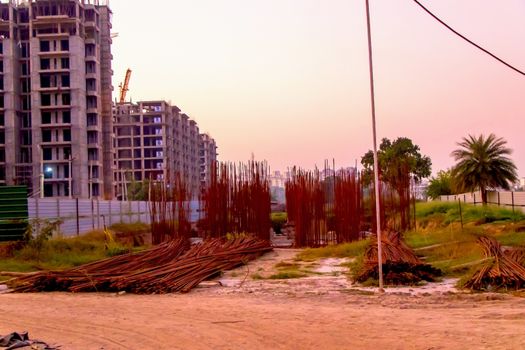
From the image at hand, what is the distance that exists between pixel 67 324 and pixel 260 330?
218 cm

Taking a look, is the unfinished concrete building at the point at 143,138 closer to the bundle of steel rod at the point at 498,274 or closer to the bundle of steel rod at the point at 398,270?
the bundle of steel rod at the point at 398,270

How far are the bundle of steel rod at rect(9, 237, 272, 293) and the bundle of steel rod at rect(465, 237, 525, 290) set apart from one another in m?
4.15

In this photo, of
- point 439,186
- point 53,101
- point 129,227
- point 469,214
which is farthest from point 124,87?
point 469,214

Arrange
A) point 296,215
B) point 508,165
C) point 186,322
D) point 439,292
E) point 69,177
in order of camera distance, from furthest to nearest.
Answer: point 69,177 < point 508,165 < point 296,215 < point 439,292 < point 186,322

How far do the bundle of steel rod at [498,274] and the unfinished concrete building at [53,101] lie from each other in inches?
1919

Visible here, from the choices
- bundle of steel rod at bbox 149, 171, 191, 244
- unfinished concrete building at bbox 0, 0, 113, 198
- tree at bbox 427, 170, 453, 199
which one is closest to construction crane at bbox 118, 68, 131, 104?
unfinished concrete building at bbox 0, 0, 113, 198

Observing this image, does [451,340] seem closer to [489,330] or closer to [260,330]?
[489,330]

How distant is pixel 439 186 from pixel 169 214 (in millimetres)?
32771

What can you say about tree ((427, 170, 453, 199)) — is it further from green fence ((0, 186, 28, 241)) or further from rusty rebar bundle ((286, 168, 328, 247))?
green fence ((0, 186, 28, 241))

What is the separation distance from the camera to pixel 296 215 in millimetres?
15289

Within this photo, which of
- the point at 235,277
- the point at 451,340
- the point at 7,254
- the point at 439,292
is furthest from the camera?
the point at 7,254

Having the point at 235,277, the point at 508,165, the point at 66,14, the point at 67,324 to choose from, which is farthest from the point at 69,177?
the point at 67,324

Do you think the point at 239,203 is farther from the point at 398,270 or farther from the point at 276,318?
the point at 276,318

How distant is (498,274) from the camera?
24.6 feet
